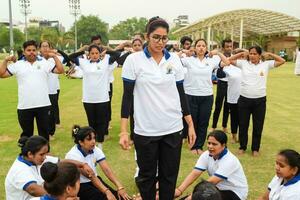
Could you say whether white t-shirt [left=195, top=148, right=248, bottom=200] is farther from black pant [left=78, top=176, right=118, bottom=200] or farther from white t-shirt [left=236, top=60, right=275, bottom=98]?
white t-shirt [left=236, top=60, right=275, bottom=98]

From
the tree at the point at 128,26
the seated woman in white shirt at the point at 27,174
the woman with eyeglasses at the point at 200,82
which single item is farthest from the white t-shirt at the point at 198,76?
the tree at the point at 128,26

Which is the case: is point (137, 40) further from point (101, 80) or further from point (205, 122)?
point (205, 122)

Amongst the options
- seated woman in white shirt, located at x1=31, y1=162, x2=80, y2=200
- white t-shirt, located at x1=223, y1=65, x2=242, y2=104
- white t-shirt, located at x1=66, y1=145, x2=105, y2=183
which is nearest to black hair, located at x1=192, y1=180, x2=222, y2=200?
seated woman in white shirt, located at x1=31, y1=162, x2=80, y2=200

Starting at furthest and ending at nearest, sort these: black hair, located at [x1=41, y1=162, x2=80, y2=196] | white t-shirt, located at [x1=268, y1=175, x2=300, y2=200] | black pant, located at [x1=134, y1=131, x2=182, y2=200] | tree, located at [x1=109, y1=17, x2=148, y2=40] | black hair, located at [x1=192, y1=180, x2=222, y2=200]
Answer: tree, located at [x1=109, y1=17, x2=148, y2=40] < black pant, located at [x1=134, y1=131, x2=182, y2=200] < white t-shirt, located at [x1=268, y1=175, x2=300, y2=200] < black hair, located at [x1=41, y1=162, x2=80, y2=196] < black hair, located at [x1=192, y1=180, x2=222, y2=200]

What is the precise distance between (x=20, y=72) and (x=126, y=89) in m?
2.82

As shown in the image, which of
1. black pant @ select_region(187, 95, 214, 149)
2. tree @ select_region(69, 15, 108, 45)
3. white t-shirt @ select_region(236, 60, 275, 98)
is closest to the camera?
white t-shirt @ select_region(236, 60, 275, 98)

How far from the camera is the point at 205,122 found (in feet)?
21.9

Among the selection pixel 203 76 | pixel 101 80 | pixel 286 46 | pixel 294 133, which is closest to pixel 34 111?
pixel 101 80

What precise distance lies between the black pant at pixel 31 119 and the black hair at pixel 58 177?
10.8ft

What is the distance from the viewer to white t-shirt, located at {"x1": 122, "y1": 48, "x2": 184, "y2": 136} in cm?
349

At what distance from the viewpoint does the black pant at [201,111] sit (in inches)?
260

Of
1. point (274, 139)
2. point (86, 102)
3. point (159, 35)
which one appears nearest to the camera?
point (159, 35)

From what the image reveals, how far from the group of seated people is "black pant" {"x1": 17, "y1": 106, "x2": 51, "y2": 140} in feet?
5.12

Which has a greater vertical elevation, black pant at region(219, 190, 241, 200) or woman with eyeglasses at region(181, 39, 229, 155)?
woman with eyeglasses at region(181, 39, 229, 155)
